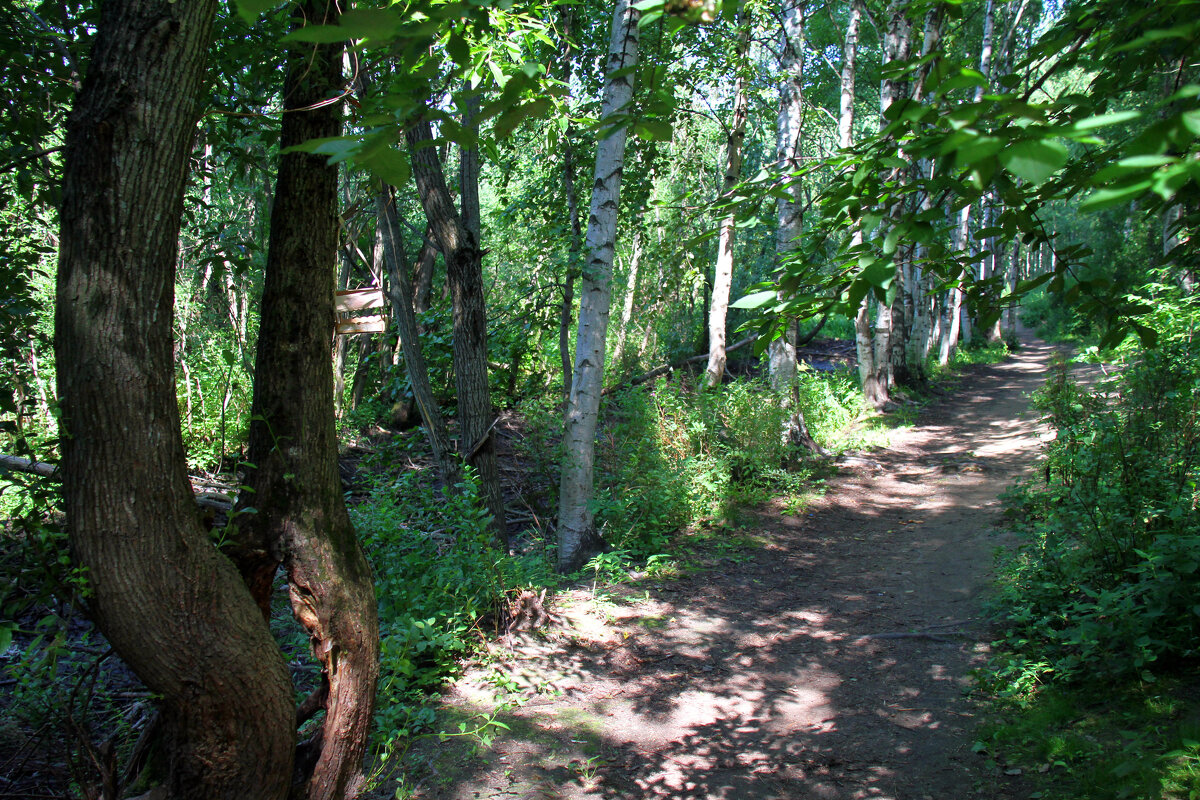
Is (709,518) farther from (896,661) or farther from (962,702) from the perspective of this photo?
(962,702)

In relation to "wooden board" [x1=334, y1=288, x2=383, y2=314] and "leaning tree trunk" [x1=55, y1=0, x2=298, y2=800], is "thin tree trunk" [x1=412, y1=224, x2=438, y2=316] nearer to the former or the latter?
"wooden board" [x1=334, y1=288, x2=383, y2=314]

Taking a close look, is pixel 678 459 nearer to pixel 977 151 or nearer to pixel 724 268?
pixel 724 268

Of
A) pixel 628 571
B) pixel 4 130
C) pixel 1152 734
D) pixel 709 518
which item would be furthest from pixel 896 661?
pixel 4 130

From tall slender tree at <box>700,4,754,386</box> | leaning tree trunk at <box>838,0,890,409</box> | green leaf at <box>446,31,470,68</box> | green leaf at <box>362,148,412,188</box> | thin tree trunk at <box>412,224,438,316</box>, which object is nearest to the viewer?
green leaf at <box>362,148,412,188</box>

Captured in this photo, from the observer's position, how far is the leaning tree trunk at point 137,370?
6.57ft

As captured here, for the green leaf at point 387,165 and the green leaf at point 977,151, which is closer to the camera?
the green leaf at point 977,151

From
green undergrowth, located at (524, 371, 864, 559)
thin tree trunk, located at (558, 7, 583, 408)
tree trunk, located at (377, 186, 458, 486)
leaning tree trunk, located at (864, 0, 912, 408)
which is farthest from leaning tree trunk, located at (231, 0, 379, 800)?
leaning tree trunk, located at (864, 0, 912, 408)

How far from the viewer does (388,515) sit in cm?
485

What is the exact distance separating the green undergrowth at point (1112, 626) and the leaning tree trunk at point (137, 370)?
344 centimetres

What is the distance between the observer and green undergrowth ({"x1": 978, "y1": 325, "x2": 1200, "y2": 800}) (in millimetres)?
3074

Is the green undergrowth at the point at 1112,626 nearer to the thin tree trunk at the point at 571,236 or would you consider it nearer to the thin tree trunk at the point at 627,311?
the thin tree trunk at the point at 571,236

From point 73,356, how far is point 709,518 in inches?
258

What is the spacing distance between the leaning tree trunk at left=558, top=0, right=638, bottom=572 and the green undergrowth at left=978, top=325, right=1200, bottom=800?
3.44 meters

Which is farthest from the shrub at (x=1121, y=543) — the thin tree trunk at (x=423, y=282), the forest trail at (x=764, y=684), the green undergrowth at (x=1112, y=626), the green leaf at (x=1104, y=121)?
the thin tree trunk at (x=423, y=282)
